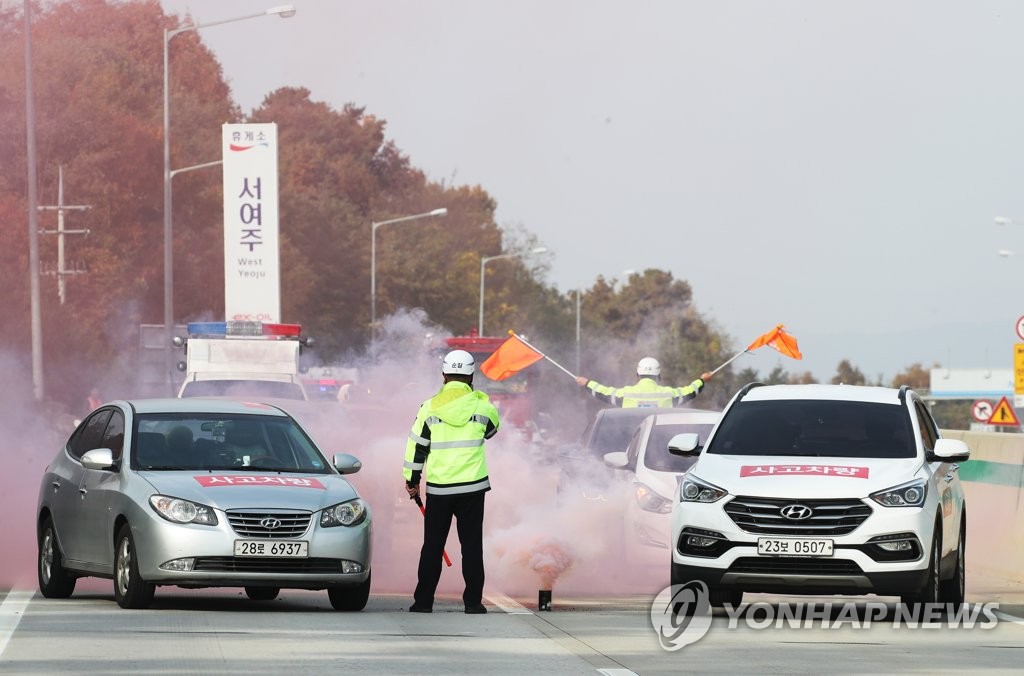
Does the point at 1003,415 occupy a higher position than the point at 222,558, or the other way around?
the point at 222,558

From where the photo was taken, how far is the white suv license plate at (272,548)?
1411 cm

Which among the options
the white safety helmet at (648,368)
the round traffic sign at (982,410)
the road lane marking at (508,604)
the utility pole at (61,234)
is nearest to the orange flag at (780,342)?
the white safety helmet at (648,368)

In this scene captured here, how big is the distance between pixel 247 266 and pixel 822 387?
114ft

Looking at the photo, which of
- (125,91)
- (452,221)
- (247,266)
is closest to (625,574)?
(247,266)

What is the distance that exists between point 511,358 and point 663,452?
10.3 metres

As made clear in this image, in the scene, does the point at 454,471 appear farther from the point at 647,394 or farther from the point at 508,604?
the point at 647,394

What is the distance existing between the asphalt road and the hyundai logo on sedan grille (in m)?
0.74

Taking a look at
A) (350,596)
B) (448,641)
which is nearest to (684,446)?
(350,596)

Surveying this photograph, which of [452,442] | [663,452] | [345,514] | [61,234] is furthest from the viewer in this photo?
[61,234]

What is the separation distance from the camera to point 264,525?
1420 cm

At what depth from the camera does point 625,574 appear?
58.4 feet

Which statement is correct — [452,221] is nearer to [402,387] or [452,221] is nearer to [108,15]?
[108,15]

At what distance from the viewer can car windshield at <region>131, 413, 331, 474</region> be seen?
1509 centimetres

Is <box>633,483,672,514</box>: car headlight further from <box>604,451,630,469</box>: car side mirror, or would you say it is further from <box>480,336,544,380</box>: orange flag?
<box>480,336,544,380</box>: orange flag
